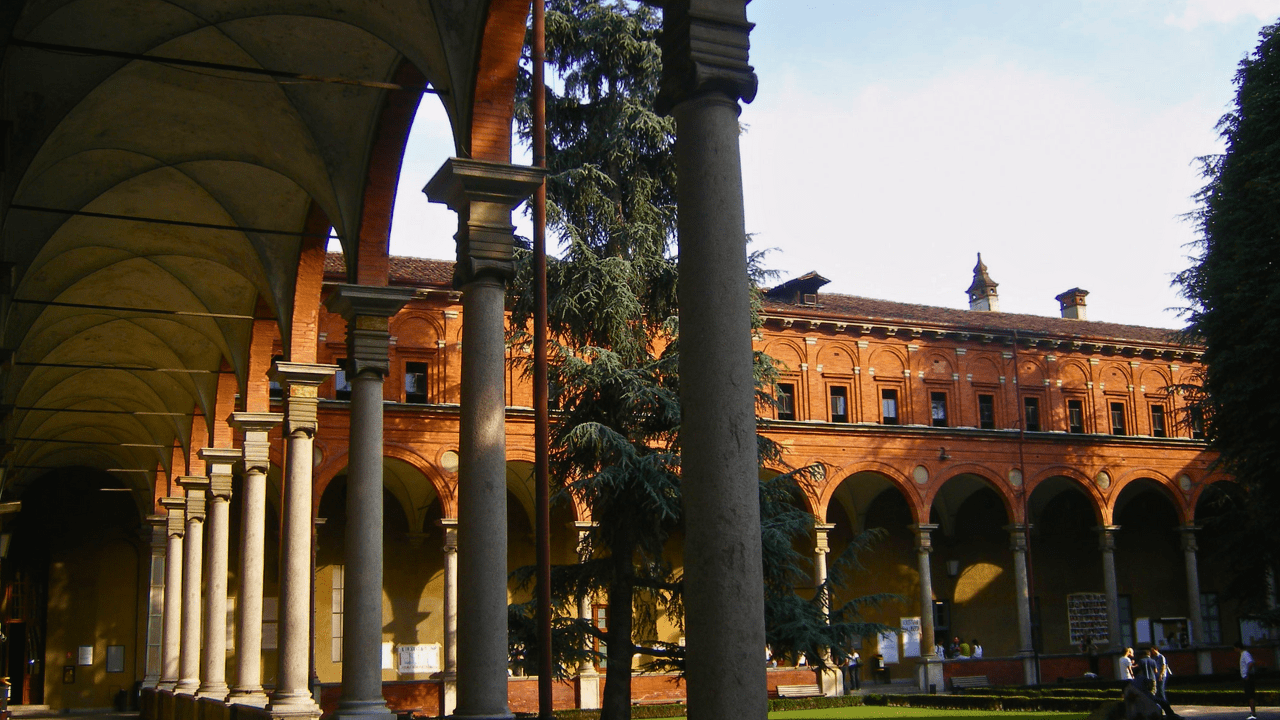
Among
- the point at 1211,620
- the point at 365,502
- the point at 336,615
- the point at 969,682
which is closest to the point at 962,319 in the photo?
the point at 969,682

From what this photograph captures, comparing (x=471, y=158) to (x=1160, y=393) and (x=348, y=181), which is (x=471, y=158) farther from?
(x=1160, y=393)

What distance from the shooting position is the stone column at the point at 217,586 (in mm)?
16312

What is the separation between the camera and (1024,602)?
29.8 m

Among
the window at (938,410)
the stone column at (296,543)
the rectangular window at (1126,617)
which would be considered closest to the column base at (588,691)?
the window at (938,410)

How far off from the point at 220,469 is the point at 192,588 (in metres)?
2.85

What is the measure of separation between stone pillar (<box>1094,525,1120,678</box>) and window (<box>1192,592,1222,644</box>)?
552 cm

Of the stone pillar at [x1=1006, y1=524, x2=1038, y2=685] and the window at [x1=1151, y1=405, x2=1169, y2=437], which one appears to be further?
the window at [x1=1151, y1=405, x2=1169, y2=437]

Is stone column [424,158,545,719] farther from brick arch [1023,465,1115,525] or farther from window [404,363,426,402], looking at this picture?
brick arch [1023,465,1115,525]

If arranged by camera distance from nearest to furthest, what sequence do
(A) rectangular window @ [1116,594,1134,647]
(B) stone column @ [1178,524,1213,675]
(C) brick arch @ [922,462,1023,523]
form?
(B) stone column @ [1178,524,1213,675] < (C) brick arch @ [922,462,1023,523] < (A) rectangular window @ [1116,594,1134,647]

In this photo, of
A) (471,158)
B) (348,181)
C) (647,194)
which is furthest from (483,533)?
(647,194)

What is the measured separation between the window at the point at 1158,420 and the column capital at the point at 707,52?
32.4 meters

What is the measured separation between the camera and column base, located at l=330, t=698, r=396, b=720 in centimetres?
984

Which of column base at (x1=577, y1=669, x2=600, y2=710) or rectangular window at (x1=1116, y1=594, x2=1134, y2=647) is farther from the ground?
rectangular window at (x1=1116, y1=594, x2=1134, y2=647)

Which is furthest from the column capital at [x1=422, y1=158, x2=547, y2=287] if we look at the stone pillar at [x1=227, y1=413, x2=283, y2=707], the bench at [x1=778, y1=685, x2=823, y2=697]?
the bench at [x1=778, y1=685, x2=823, y2=697]
